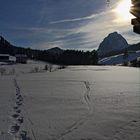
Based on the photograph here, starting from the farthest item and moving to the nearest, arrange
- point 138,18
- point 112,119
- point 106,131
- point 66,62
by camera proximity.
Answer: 1. point 66,62
2. point 112,119
3. point 106,131
4. point 138,18

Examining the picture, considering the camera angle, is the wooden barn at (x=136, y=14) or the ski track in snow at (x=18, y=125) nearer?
the wooden barn at (x=136, y=14)

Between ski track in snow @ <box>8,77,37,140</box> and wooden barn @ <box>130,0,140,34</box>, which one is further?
ski track in snow @ <box>8,77,37,140</box>

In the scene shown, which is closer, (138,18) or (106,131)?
(138,18)

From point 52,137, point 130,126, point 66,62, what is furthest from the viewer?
point 66,62

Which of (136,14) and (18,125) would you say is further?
(18,125)

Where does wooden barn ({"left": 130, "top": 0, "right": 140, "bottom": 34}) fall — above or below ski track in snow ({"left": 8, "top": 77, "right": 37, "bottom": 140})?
above

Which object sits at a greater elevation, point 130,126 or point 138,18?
point 138,18

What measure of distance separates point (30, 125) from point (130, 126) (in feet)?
9.12

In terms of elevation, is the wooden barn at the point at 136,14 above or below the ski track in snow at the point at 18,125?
above

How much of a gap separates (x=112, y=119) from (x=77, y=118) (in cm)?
108

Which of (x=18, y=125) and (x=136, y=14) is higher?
(x=136, y=14)

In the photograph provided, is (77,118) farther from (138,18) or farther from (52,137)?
(138,18)

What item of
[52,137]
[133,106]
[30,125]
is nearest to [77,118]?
[30,125]

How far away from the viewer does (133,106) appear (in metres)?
12.6
